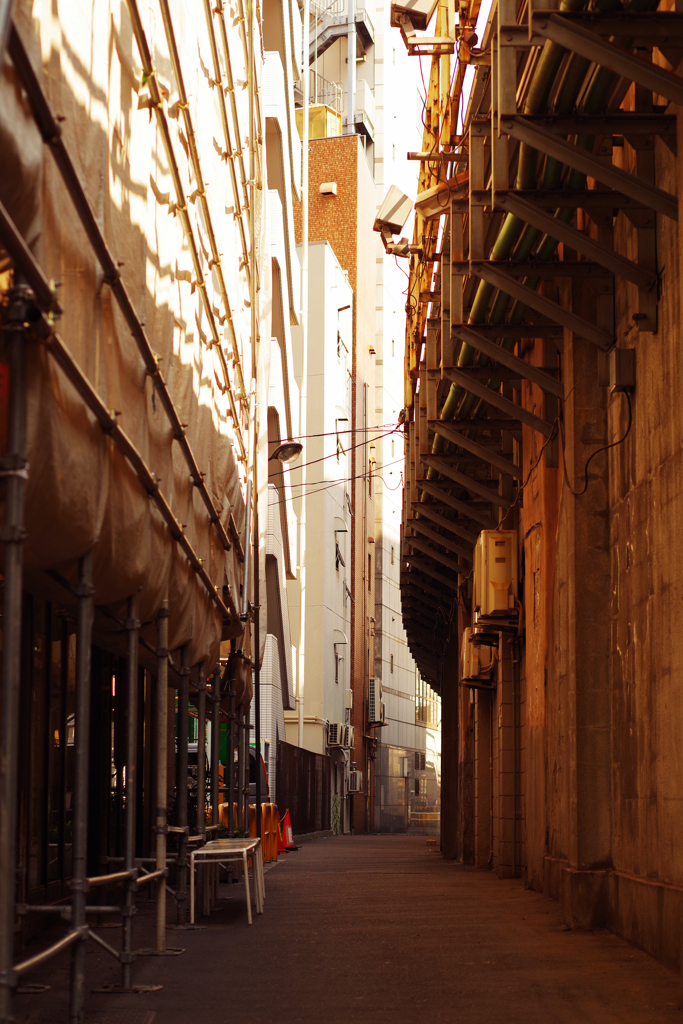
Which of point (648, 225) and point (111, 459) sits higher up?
point (648, 225)

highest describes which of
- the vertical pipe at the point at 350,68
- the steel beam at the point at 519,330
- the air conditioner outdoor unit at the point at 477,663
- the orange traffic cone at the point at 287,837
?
the vertical pipe at the point at 350,68

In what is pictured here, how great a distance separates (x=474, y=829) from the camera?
71.7 feet

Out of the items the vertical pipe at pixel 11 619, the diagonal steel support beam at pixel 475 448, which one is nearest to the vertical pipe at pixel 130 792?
the vertical pipe at pixel 11 619

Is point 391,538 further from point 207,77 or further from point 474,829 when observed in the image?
point 207,77

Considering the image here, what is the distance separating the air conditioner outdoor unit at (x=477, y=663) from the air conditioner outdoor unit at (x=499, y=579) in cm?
250

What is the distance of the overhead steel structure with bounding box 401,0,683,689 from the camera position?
8.45 metres

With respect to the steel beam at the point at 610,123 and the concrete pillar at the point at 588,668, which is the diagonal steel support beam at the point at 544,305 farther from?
the steel beam at the point at 610,123

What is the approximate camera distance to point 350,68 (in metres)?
62.4

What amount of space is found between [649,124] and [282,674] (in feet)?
101

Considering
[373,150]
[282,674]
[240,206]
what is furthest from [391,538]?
[240,206]

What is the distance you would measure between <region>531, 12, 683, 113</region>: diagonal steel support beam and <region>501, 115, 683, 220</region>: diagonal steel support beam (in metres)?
0.89

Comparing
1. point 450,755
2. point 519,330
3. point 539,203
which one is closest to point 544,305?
point 539,203

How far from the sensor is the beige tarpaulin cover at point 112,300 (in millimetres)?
5340

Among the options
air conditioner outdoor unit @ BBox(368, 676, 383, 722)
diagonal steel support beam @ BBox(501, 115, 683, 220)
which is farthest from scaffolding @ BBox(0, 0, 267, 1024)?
air conditioner outdoor unit @ BBox(368, 676, 383, 722)
